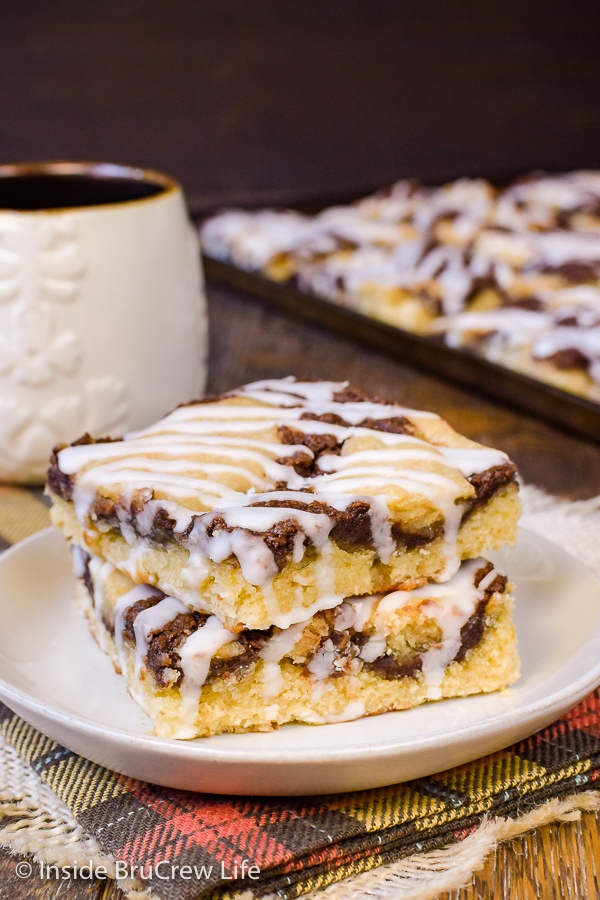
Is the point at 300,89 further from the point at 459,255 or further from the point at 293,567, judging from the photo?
the point at 293,567

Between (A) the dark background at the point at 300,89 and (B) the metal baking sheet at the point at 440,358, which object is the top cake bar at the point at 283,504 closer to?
(B) the metal baking sheet at the point at 440,358

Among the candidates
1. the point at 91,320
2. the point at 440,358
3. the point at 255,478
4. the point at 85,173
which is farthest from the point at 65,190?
the point at 255,478

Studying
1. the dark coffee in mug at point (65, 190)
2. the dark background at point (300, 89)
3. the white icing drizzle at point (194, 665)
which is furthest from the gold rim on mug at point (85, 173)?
the dark background at point (300, 89)

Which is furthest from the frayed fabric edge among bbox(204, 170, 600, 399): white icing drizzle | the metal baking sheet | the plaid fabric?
bbox(204, 170, 600, 399): white icing drizzle

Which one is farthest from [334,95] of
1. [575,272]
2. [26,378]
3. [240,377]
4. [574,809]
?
[574,809]

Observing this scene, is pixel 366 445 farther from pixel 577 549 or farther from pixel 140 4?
pixel 140 4

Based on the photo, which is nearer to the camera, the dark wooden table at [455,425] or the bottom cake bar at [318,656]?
the dark wooden table at [455,425]
